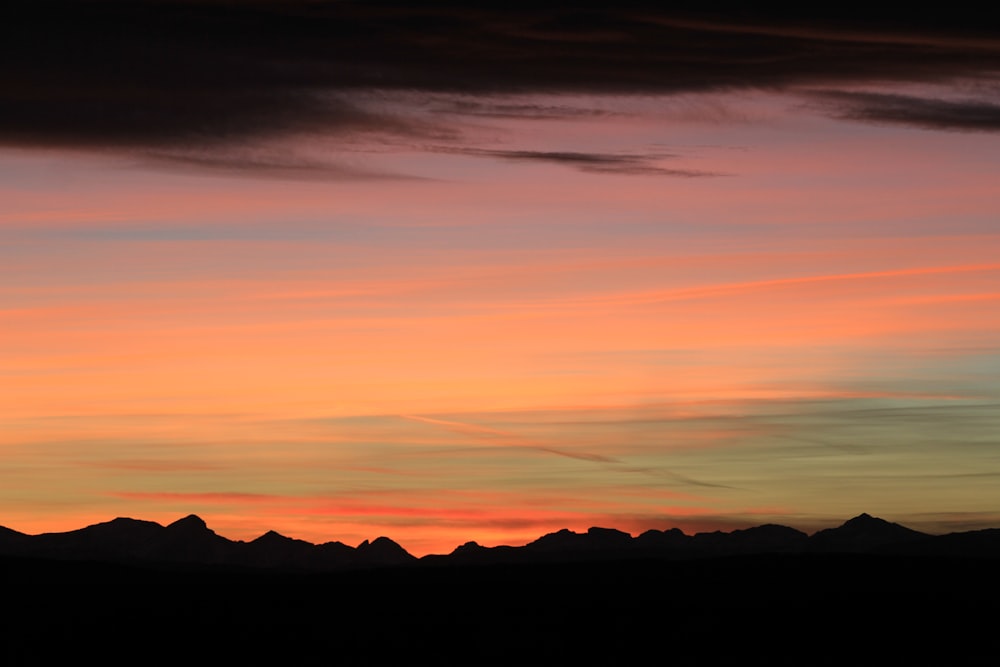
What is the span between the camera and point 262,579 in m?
170

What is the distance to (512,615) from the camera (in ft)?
468

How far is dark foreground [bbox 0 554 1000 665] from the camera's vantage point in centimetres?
12294

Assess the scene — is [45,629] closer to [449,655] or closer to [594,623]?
[449,655]

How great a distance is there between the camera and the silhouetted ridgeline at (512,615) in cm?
12288

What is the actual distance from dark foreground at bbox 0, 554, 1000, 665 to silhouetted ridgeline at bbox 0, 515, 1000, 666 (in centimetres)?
24

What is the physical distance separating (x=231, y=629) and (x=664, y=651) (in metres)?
39.6

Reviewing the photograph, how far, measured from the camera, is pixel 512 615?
468 feet

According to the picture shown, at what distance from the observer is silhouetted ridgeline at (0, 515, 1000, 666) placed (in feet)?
403

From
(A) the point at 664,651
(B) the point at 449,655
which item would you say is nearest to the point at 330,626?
(B) the point at 449,655

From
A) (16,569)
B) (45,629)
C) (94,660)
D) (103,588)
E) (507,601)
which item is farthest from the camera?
(16,569)

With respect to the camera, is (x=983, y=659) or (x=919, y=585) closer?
(x=983, y=659)

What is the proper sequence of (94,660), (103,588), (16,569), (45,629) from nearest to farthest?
(94,660) → (45,629) → (103,588) → (16,569)

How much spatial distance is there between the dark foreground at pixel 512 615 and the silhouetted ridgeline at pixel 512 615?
239mm

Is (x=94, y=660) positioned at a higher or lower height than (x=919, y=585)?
lower
